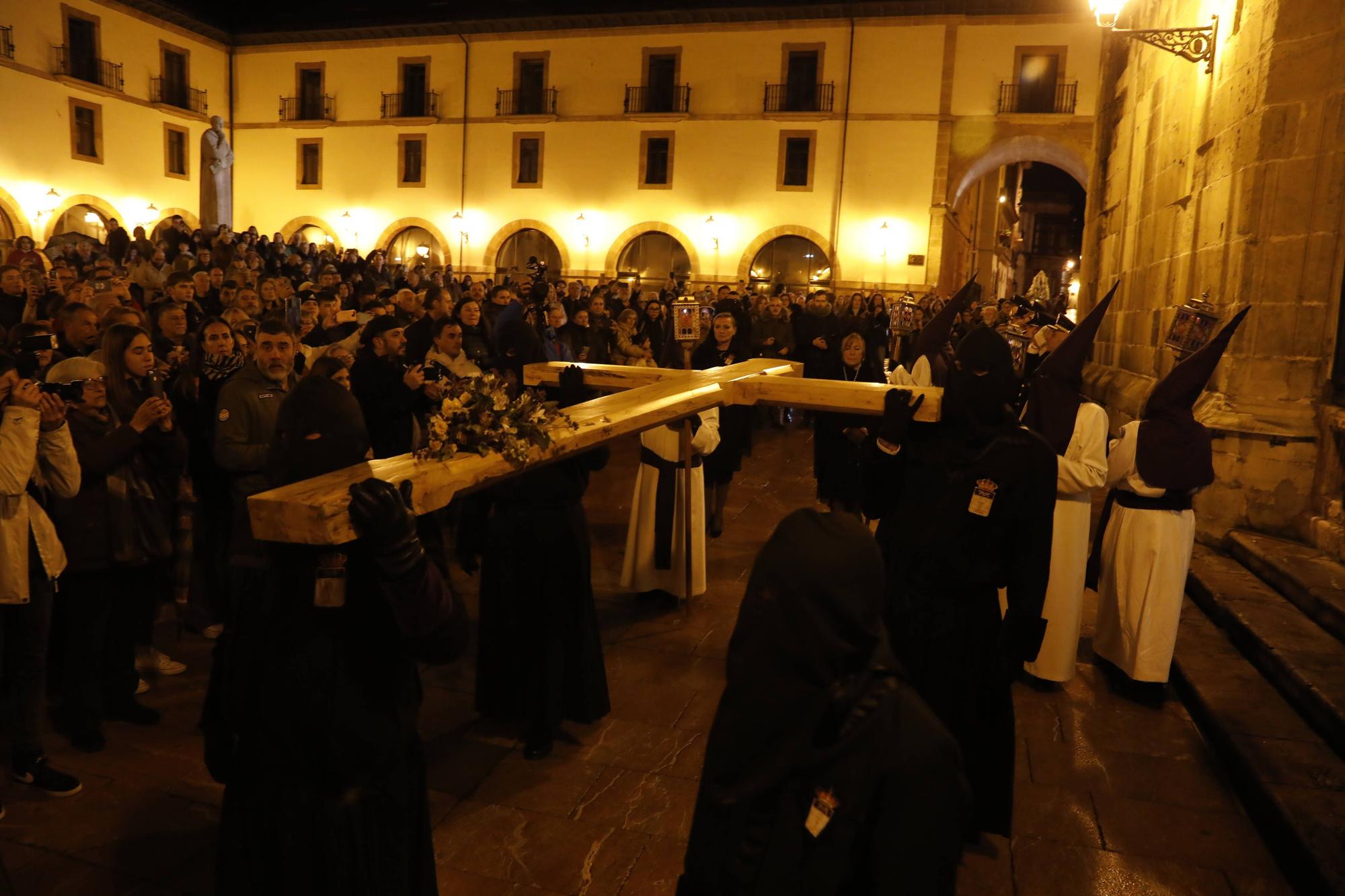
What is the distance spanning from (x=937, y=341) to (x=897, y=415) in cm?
357

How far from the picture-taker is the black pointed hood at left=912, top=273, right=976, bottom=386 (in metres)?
6.53

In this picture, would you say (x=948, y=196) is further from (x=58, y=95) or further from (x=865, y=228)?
(x=58, y=95)

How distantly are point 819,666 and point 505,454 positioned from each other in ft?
5.40

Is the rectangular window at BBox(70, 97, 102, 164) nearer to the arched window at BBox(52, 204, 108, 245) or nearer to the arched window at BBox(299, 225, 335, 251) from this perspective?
the arched window at BBox(52, 204, 108, 245)

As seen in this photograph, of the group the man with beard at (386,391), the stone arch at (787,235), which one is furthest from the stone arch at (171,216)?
the man with beard at (386,391)

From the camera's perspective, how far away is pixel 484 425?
304cm

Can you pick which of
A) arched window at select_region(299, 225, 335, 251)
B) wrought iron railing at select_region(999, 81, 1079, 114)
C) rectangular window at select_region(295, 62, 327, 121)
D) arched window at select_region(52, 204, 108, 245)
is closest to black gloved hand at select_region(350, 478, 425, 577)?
wrought iron railing at select_region(999, 81, 1079, 114)

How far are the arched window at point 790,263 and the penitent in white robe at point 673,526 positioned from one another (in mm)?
22739

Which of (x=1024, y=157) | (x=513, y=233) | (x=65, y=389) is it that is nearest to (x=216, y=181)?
(x=513, y=233)

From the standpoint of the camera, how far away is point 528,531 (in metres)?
4.28

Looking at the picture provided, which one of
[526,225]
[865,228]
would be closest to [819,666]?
[865,228]

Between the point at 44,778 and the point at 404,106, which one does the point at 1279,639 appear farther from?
the point at 404,106

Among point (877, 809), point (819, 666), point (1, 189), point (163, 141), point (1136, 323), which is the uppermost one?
point (163, 141)

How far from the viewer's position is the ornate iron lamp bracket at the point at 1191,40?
802cm
